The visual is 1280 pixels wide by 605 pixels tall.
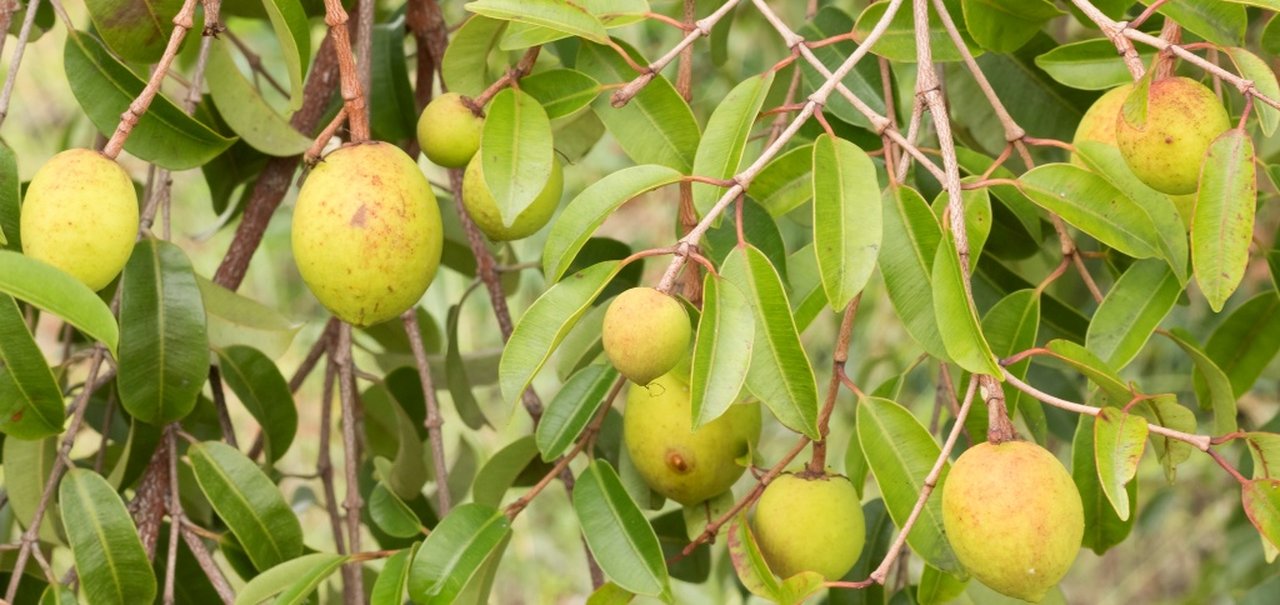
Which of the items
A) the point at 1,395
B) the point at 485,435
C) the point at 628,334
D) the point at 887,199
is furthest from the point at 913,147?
the point at 485,435

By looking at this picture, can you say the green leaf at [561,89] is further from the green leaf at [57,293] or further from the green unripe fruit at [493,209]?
the green leaf at [57,293]

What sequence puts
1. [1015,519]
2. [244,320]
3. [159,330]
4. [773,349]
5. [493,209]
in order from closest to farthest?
[1015,519] < [773,349] < [493,209] < [159,330] < [244,320]

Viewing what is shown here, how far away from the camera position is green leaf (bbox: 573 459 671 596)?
3.04 feet

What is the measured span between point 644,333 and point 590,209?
0.12m

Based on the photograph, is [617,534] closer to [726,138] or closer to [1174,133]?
[726,138]

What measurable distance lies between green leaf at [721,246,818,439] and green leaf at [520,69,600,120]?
21 centimetres

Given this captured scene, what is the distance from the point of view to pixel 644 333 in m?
0.74

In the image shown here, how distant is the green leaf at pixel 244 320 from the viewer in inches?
45.1

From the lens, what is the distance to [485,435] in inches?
124

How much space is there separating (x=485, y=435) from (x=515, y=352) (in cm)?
237

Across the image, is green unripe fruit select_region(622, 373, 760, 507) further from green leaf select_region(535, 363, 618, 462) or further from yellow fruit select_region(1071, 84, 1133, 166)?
yellow fruit select_region(1071, 84, 1133, 166)

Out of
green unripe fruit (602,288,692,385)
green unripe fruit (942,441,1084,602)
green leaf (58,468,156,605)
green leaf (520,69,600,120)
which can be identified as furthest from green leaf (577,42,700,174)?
green leaf (58,468,156,605)

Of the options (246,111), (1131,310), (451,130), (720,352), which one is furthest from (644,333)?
(246,111)

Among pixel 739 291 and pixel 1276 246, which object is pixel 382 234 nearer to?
pixel 739 291
